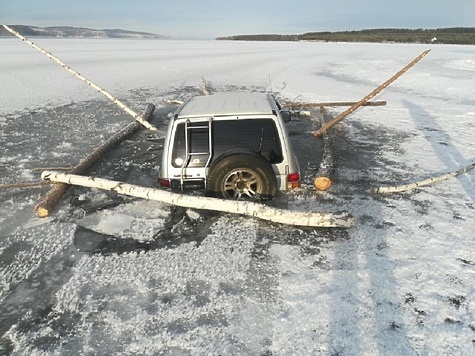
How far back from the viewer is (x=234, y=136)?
588 cm

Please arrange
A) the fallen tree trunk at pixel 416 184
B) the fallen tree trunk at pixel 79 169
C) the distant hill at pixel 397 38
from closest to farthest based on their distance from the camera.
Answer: the fallen tree trunk at pixel 79 169, the fallen tree trunk at pixel 416 184, the distant hill at pixel 397 38

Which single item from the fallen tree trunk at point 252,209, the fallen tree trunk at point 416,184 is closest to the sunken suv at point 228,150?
the fallen tree trunk at point 252,209

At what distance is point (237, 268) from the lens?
475 cm

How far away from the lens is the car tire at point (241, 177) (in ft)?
18.4

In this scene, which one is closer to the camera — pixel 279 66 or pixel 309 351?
pixel 309 351

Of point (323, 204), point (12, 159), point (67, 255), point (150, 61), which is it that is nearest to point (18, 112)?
point (12, 159)

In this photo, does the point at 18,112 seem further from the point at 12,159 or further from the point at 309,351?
the point at 309,351

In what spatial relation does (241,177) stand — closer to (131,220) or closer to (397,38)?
(131,220)

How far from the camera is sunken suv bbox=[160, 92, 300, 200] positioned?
19.0 ft

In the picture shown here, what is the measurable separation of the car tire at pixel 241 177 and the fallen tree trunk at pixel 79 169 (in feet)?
8.39

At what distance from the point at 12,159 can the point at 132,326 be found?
6.56m

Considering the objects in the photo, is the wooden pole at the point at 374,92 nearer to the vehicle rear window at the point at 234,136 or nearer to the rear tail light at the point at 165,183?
the vehicle rear window at the point at 234,136

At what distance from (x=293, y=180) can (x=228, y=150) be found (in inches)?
44.4

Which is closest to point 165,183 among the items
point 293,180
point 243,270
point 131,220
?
point 131,220
